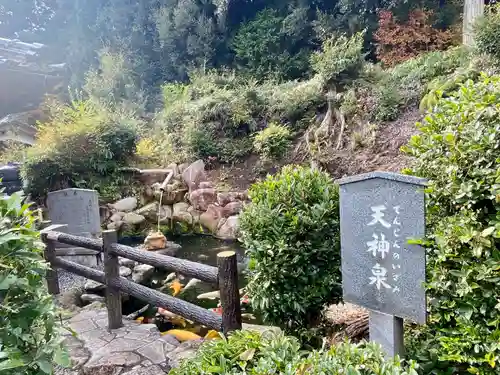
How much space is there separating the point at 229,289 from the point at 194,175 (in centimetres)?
627

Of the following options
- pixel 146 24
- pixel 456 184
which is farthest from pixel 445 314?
pixel 146 24

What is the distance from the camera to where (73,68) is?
642 inches

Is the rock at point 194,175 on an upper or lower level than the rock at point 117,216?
upper

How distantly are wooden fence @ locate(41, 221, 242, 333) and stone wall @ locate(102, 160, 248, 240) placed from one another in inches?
156

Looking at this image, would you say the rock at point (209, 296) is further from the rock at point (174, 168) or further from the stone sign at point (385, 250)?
the rock at point (174, 168)

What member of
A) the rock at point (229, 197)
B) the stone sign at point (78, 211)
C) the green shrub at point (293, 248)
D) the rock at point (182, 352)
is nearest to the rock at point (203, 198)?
the rock at point (229, 197)

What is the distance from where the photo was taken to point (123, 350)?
3096mm

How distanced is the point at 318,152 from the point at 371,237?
6519mm

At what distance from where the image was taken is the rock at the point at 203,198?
26.8 ft

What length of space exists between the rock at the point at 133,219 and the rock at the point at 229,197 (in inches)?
62.0

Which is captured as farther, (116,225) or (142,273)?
(116,225)

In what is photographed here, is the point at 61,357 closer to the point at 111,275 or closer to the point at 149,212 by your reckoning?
the point at 111,275

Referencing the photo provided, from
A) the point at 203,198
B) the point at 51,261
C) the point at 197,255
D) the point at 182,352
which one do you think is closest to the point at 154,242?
the point at 197,255

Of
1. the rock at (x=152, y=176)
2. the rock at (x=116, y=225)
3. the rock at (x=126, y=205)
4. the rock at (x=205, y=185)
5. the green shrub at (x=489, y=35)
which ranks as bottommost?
the rock at (x=116, y=225)
